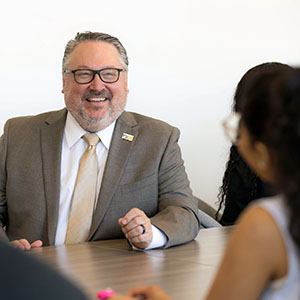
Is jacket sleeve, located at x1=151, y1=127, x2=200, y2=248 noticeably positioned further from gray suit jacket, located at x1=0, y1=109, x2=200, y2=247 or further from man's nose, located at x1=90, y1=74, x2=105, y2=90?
man's nose, located at x1=90, y1=74, x2=105, y2=90

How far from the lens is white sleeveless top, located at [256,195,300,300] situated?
1.08 metres

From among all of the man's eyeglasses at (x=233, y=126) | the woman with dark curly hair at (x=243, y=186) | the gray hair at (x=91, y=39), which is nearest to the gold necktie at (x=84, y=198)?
the gray hair at (x=91, y=39)

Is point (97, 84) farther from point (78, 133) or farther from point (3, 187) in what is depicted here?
point (3, 187)

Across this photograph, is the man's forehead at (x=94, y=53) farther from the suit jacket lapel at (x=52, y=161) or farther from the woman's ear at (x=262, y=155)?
the woman's ear at (x=262, y=155)

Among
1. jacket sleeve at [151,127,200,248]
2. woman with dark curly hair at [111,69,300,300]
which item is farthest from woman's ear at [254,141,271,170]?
jacket sleeve at [151,127,200,248]

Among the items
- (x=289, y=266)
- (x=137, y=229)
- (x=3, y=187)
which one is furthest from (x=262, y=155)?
(x=3, y=187)

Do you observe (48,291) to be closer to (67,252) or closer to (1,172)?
(67,252)

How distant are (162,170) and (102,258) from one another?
33.4 inches

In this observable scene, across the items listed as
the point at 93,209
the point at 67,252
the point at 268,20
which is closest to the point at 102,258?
the point at 67,252

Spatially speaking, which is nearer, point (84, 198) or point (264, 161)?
point (264, 161)

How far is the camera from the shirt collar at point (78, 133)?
3.15m

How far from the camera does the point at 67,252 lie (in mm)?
2416

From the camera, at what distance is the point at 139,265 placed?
2.17m

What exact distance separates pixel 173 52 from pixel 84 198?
218cm
